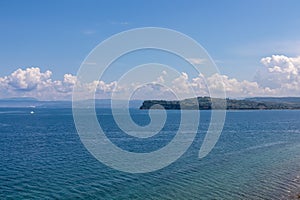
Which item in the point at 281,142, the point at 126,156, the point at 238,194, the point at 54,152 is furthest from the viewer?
the point at 281,142

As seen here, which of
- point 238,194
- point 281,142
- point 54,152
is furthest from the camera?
point 281,142

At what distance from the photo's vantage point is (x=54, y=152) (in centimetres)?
6944

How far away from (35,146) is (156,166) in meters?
35.0

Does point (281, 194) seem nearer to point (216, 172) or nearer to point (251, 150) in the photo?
point (216, 172)

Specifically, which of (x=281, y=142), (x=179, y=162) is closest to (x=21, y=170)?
(x=179, y=162)

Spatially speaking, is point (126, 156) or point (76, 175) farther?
point (126, 156)

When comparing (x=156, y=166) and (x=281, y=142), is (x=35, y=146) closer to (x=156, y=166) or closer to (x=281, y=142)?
(x=156, y=166)

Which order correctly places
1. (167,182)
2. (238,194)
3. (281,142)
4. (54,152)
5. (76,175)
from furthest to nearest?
(281,142), (54,152), (76,175), (167,182), (238,194)

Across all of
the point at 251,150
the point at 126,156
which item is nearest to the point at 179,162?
the point at 126,156

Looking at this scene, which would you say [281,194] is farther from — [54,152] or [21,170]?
[54,152]

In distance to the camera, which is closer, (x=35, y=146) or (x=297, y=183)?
(x=297, y=183)

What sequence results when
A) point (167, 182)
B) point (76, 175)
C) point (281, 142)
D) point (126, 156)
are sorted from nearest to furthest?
point (167, 182), point (76, 175), point (126, 156), point (281, 142)

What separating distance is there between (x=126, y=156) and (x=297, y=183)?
2944 cm

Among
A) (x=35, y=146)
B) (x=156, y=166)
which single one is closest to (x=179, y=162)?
(x=156, y=166)
